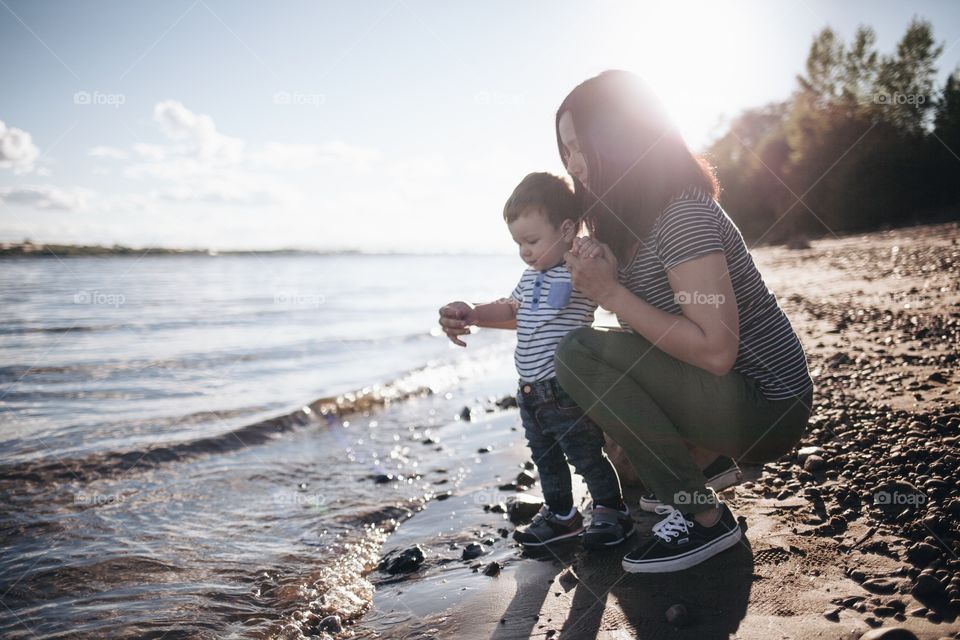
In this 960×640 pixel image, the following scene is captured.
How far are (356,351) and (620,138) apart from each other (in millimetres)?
11585

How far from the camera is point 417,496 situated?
4.69 m

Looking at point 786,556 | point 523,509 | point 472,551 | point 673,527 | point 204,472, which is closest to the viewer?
point 786,556

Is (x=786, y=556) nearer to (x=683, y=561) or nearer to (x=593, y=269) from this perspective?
(x=683, y=561)

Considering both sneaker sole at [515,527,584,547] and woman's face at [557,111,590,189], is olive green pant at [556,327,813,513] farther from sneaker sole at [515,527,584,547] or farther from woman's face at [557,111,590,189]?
woman's face at [557,111,590,189]

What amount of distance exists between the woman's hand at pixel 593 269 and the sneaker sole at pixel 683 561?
110 centimetres

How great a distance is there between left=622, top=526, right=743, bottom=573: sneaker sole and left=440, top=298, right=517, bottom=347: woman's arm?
144cm

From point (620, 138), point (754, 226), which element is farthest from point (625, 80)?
point (754, 226)

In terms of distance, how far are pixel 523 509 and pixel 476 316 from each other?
1238mm

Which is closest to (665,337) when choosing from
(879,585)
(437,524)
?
(879,585)

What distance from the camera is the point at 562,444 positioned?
126 inches

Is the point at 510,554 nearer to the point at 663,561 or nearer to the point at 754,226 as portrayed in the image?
the point at 663,561

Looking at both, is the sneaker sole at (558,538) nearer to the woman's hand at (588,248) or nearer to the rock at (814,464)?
the rock at (814,464)

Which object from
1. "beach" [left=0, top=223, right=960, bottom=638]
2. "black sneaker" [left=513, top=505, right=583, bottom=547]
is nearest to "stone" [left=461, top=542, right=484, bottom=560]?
"beach" [left=0, top=223, right=960, bottom=638]

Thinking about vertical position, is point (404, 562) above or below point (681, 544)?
below
